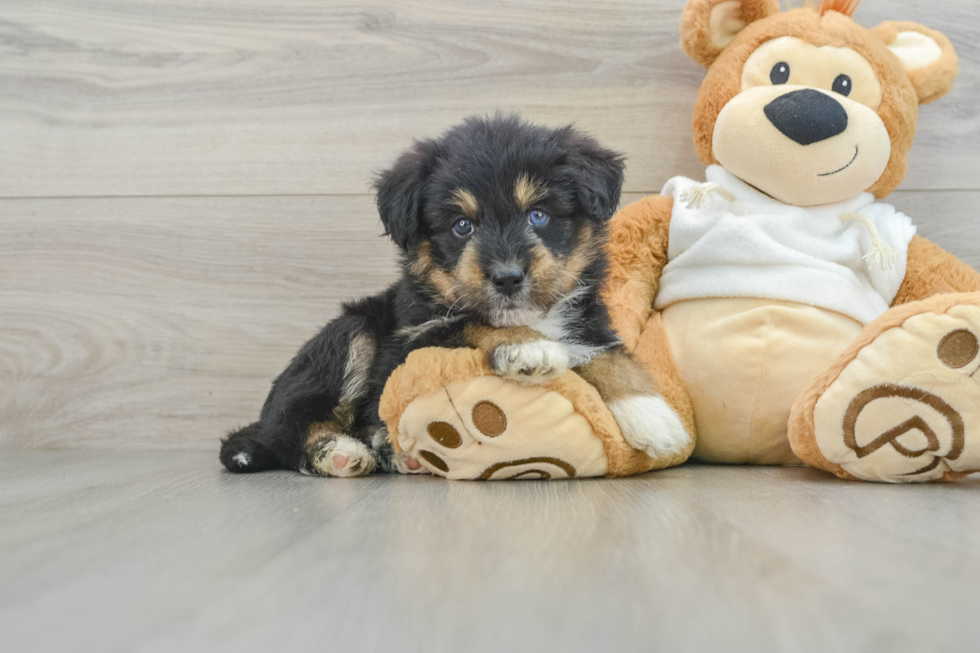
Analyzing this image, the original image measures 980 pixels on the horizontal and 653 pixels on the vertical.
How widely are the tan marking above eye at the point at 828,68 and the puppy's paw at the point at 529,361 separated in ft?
3.20

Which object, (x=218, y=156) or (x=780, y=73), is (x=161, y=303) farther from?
(x=780, y=73)

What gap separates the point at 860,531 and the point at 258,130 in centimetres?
209

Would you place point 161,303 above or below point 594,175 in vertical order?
below

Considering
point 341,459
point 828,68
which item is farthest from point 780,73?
point 341,459

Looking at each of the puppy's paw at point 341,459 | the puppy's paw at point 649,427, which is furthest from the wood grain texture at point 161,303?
the puppy's paw at point 649,427

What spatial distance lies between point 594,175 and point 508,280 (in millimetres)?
344

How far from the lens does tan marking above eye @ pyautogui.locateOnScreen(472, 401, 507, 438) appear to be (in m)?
1.37

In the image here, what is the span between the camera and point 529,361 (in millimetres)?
1353

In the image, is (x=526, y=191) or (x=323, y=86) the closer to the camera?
(x=526, y=191)

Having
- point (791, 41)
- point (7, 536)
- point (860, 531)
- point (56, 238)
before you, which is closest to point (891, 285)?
point (791, 41)

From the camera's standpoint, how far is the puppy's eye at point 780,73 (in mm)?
1748

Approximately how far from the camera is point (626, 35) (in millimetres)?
2221

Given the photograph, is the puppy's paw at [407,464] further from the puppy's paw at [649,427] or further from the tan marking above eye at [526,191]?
the tan marking above eye at [526,191]

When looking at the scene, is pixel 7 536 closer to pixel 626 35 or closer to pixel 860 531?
pixel 860 531
